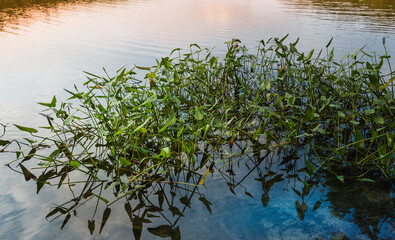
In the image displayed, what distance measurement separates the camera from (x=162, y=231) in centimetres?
151

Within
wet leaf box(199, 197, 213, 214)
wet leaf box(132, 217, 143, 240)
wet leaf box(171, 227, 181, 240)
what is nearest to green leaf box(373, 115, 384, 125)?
wet leaf box(199, 197, 213, 214)

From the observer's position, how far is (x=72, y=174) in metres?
1.96

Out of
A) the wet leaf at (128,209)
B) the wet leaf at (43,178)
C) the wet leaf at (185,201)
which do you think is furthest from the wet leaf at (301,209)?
the wet leaf at (43,178)

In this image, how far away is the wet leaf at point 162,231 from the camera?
1.49m

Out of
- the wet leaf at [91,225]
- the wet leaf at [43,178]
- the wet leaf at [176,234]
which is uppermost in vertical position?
the wet leaf at [43,178]

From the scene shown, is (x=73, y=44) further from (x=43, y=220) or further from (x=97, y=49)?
(x=43, y=220)

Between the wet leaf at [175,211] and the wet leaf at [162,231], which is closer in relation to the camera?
the wet leaf at [162,231]

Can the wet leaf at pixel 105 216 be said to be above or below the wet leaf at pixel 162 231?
Result: above

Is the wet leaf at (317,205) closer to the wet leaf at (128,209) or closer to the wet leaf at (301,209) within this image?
the wet leaf at (301,209)

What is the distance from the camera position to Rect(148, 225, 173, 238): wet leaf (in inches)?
58.8

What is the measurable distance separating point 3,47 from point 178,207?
18.9ft

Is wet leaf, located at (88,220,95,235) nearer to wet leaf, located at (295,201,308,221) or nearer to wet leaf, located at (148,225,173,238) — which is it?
wet leaf, located at (148,225,173,238)

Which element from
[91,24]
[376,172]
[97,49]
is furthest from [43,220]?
[91,24]

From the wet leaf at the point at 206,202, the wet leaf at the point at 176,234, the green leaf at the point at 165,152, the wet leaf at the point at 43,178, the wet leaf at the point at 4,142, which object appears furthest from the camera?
the wet leaf at the point at 4,142
